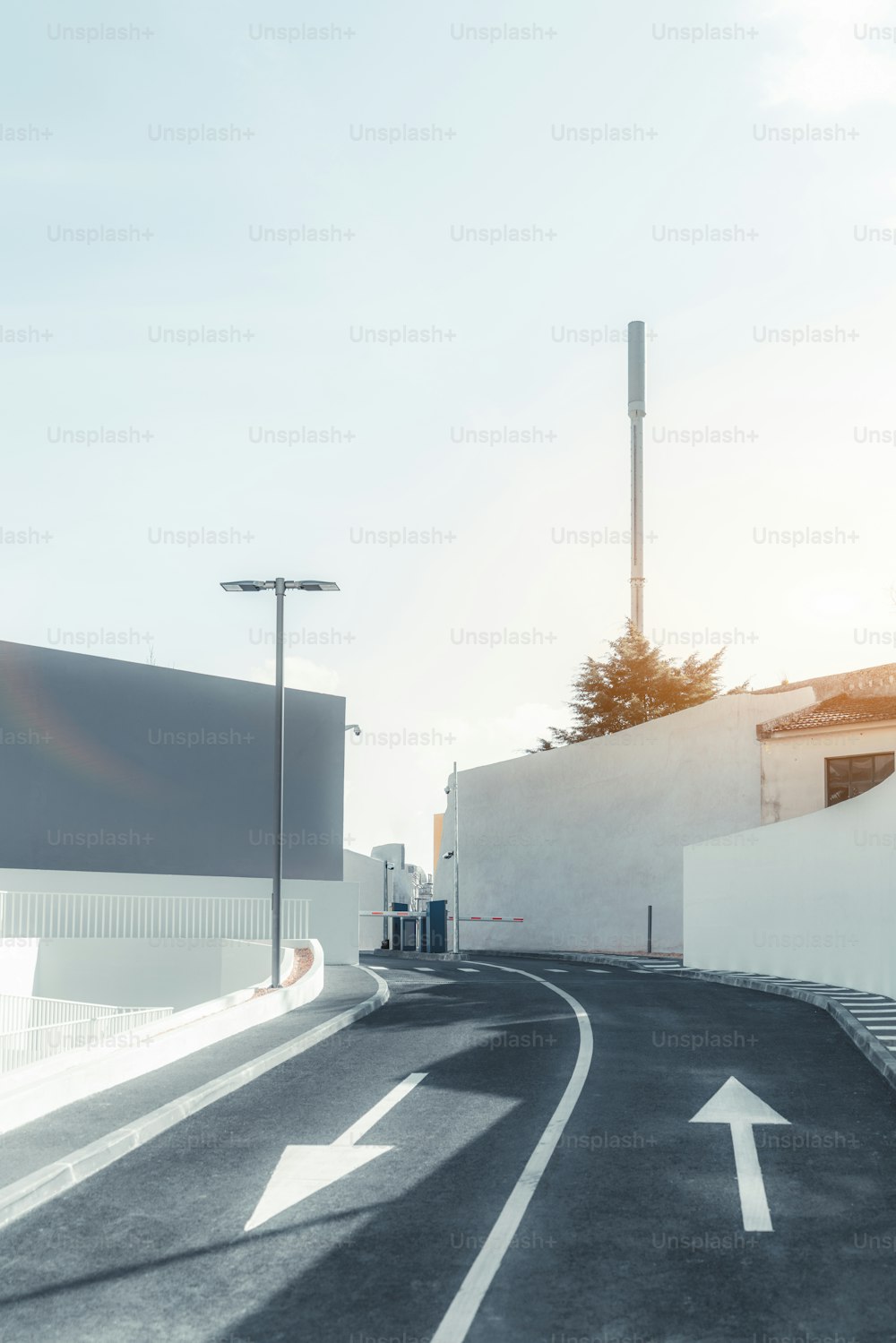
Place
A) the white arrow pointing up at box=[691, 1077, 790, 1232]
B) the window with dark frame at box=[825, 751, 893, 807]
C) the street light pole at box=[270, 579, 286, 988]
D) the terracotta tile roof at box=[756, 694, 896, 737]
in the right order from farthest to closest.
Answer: the window with dark frame at box=[825, 751, 893, 807]
the terracotta tile roof at box=[756, 694, 896, 737]
the street light pole at box=[270, 579, 286, 988]
the white arrow pointing up at box=[691, 1077, 790, 1232]

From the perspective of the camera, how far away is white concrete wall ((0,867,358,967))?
31.9m

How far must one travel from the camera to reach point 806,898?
928 inches

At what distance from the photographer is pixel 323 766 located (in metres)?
41.8

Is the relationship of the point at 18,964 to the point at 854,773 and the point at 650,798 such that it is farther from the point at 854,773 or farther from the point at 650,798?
the point at 854,773

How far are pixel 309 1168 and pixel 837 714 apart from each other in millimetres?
28412

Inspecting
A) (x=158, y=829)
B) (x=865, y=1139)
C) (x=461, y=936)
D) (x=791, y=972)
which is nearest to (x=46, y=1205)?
(x=865, y=1139)

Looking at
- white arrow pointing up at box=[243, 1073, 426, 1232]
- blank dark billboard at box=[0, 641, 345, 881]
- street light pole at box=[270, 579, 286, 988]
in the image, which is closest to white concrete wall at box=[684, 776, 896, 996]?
street light pole at box=[270, 579, 286, 988]

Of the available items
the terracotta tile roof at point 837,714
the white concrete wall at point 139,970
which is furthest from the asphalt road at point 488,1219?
the terracotta tile roof at point 837,714

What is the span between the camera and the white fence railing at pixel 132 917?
89.0ft

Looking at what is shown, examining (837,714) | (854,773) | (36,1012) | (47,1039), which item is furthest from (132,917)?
(854,773)

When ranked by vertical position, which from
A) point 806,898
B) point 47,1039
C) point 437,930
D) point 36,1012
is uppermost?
point 806,898

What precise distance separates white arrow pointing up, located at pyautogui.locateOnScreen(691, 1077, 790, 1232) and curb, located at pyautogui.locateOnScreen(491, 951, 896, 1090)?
1.60 m

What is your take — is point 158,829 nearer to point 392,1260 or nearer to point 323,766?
point 323,766

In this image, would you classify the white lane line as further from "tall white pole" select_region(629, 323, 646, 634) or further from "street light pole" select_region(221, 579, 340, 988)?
"tall white pole" select_region(629, 323, 646, 634)
